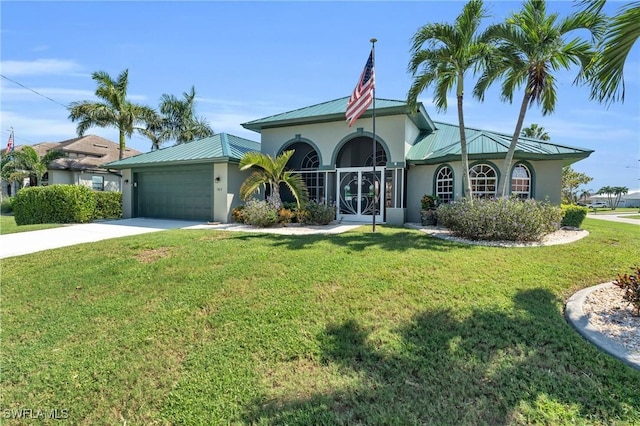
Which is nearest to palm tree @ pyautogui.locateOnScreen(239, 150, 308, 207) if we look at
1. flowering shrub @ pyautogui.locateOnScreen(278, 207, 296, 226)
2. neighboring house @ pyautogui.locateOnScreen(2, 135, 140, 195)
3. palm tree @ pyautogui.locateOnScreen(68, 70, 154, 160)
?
flowering shrub @ pyautogui.locateOnScreen(278, 207, 296, 226)

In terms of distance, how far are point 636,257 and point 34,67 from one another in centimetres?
2221

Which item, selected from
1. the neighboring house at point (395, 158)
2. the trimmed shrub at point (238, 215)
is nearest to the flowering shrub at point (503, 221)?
the neighboring house at point (395, 158)

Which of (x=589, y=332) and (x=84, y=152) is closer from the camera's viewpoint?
(x=589, y=332)

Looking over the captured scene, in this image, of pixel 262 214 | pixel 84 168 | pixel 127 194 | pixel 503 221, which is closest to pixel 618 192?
pixel 503 221

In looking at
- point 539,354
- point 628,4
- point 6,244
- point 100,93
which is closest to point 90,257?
point 6,244

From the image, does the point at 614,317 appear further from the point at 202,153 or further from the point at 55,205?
the point at 55,205

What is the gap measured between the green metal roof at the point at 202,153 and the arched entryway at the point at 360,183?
206 inches

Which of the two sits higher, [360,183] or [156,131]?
[156,131]

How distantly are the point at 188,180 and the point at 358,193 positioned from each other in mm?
8822

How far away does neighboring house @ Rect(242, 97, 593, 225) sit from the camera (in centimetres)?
1390

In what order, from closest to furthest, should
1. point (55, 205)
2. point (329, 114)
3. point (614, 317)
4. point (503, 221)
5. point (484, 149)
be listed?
point (614, 317), point (503, 221), point (484, 149), point (329, 114), point (55, 205)

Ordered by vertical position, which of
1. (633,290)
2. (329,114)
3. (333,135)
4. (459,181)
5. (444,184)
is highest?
(329,114)

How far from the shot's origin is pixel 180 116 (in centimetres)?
3391

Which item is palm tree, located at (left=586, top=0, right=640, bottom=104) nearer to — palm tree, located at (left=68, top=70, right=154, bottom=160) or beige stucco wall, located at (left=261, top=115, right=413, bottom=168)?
beige stucco wall, located at (left=261, top=115, right=413, bottom=168)
